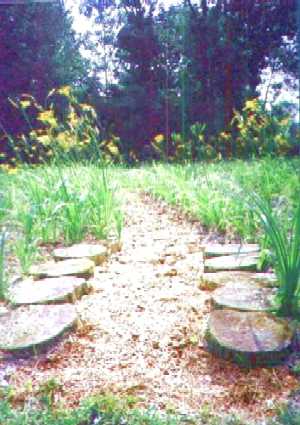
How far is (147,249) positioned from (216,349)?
1.33 meters

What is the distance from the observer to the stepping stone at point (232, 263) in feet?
7.23

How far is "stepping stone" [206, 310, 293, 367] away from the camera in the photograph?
4.58 feet

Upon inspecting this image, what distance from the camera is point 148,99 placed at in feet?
37.6

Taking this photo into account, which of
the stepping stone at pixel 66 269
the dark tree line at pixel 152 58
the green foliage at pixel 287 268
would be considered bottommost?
the stepping stone at pixel 66 269

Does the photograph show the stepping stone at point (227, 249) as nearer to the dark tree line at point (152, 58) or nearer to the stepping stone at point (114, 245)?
the stepping stone at point (114, 245)

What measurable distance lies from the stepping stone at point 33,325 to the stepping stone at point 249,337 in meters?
0.52

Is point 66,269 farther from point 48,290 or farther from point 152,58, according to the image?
point 152,58

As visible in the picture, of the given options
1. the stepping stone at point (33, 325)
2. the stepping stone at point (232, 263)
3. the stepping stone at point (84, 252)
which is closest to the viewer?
the stepping stone at point (33, 325)

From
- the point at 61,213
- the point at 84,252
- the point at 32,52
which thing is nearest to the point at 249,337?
the point at 84,252

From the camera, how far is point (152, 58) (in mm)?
11516

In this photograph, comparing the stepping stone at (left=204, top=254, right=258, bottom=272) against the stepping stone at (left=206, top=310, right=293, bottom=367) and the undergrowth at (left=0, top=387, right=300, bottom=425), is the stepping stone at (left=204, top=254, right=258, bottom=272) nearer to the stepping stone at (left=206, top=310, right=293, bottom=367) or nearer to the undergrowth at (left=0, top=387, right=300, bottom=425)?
the stepping stone at (left=206, top=310, right=293, bottom=367)

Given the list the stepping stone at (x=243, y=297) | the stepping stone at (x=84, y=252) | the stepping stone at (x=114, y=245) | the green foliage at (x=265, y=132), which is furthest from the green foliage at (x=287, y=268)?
the green foliage at (x=265, y=132)

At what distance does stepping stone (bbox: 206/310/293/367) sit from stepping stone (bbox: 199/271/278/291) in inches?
13.4

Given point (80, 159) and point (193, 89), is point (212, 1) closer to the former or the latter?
point (193, 89)
